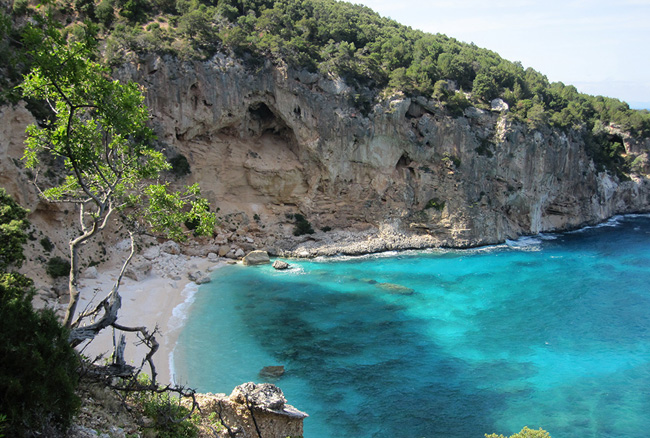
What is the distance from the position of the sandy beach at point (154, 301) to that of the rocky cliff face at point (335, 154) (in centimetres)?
879

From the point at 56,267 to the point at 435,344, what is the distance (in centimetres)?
2053

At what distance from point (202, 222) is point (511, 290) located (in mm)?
Result: 26791

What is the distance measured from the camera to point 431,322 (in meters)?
25.1

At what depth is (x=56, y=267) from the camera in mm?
22547

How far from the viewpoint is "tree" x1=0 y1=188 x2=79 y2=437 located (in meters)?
6.36

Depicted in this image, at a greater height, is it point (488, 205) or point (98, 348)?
point (488, 205)

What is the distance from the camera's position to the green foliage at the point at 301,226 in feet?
129

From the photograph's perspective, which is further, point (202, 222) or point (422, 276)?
point (422, 276)

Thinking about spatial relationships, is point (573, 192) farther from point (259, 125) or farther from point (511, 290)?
point (259, 125)

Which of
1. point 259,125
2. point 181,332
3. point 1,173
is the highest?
point 259,125

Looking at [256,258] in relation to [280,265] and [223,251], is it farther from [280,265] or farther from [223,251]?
[223,251]

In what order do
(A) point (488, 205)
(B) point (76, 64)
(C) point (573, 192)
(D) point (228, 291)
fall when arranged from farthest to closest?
(C) point (573, 192) < (A) point (488, 205) < (D) point (228, 291) < (B) point (76, 64)

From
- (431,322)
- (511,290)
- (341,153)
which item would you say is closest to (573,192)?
(511,290)

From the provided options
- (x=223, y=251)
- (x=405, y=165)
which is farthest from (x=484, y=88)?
(x=223, y=251)
